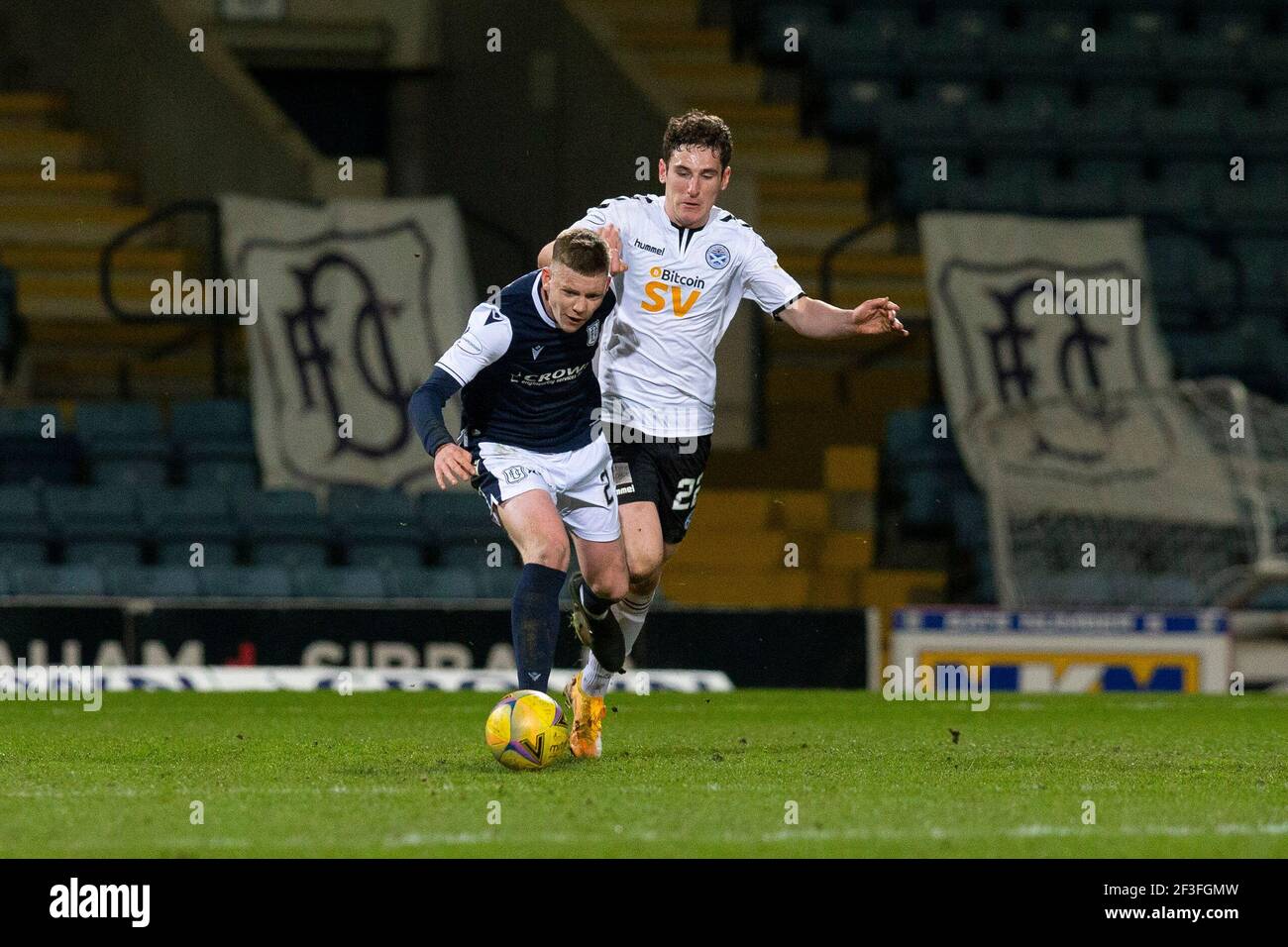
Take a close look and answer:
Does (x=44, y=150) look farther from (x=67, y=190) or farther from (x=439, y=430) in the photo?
(x=439, y=430)

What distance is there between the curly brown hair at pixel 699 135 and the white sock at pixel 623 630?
1669 millimetres

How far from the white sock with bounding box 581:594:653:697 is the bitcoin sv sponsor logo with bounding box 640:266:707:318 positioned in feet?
3.61

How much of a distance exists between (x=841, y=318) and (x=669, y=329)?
700 millimetres

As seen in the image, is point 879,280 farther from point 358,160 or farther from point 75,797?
point 75,797

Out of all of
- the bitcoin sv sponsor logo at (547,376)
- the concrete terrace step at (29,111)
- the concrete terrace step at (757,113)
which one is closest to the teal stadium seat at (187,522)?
the concrete terrace step at (29,111)

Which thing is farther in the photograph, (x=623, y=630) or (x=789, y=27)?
(x=789, y=27)

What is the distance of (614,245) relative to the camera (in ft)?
25.3

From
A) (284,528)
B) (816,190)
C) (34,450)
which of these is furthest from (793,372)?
(34,450)

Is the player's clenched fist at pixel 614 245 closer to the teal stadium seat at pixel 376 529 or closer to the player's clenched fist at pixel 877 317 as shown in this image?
the player's clenched fist at pixel 877 317

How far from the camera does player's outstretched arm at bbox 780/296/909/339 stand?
24.4 ft

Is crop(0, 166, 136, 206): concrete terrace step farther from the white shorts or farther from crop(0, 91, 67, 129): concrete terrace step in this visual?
the white shorts

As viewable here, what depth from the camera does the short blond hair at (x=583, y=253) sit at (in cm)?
709

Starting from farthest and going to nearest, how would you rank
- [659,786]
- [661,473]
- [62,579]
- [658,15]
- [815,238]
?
[658,15], [815,238], [62,579], [661,473], [659,786]
